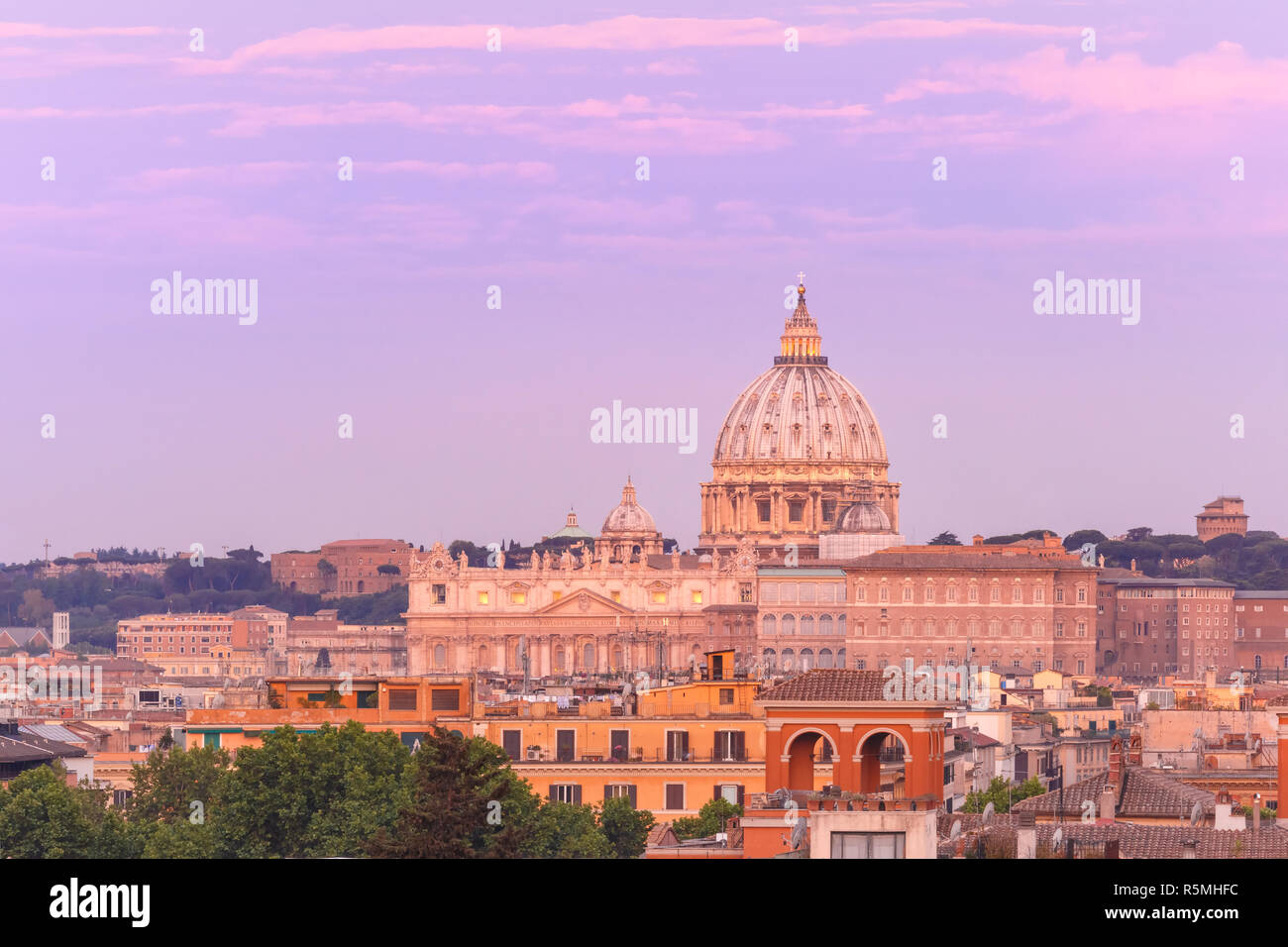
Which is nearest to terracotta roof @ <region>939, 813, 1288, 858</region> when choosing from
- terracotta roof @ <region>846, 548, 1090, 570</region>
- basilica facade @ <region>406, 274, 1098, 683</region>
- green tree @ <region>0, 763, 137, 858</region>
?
green tree @ <region>0, 763, 137, 858</region>

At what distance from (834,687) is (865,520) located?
6342 inches

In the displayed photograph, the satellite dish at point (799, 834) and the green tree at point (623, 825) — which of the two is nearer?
the satellite dish at point (799, 834)

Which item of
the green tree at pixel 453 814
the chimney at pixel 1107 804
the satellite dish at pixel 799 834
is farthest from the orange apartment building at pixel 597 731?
the satellite dish at pixel 799 834

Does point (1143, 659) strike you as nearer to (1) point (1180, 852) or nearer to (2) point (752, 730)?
(2) point (752, 730)

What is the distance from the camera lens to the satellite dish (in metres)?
22.8

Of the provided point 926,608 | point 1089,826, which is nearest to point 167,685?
point 926,608

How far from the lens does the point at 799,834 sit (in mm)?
23078

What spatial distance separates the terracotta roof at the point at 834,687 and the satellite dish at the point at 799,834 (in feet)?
25.6

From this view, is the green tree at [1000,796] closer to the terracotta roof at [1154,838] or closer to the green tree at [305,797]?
the green tree at [305,797]

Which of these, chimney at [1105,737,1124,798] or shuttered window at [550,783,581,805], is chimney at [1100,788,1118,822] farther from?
shuttered window at [550,783,581,805]

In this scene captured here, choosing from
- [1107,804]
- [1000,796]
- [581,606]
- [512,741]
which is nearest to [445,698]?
[512,741]

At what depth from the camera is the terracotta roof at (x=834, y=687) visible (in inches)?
1240

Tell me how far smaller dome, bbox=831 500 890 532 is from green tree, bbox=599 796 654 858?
502ft

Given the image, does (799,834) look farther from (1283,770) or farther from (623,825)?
(623,825)
